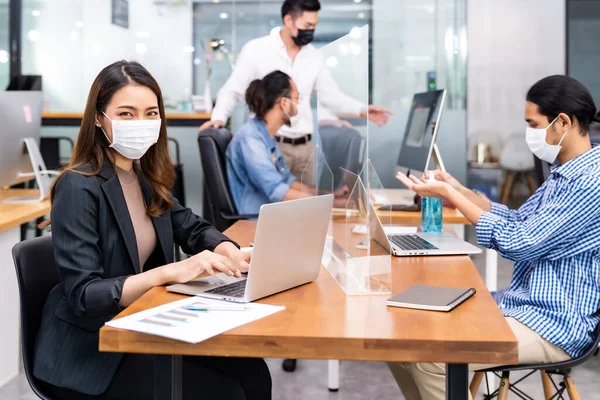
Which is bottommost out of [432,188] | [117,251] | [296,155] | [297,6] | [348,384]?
Answer: [348,384]

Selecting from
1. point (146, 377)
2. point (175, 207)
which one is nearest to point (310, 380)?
point (175, 207)

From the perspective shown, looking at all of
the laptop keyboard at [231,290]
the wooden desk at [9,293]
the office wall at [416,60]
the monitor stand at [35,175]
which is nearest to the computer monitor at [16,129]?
the monitor stand at [35,175]

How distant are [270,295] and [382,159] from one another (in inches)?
202

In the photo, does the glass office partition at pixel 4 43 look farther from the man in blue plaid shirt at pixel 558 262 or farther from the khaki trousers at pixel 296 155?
the man in blue plaid shirt at pixel 558 262

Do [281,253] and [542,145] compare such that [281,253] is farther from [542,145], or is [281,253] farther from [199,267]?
[542,145]

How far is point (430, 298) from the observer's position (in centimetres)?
173

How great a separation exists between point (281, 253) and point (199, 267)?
22 centimetres

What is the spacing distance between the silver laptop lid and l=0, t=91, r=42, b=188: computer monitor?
2185mm

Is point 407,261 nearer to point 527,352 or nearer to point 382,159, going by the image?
point 527,352

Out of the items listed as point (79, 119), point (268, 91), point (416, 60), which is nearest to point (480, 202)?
point (268, 91)

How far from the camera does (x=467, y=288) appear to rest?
1.85 metres

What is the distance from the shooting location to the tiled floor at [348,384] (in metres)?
3.18

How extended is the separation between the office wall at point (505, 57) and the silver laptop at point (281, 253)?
16.9 feet

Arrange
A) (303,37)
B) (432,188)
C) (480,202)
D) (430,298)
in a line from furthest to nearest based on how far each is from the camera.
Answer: (303,37)
(480,202)
(432,188)
(430,298)
